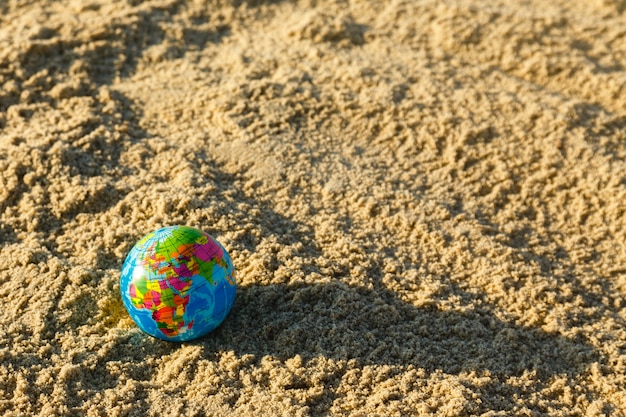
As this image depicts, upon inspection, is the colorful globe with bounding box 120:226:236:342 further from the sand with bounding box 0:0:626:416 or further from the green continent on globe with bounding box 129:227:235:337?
the sand with bounding box 0:0:626:416

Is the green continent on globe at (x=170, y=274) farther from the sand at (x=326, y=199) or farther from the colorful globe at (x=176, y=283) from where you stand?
the sand at (x=326, y=199)

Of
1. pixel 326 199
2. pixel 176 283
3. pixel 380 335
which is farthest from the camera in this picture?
pixel 326 199

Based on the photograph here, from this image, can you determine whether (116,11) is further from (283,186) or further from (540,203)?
(540,203)

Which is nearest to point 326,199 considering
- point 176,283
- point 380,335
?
point 380,335

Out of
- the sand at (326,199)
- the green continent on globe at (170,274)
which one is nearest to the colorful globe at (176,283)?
the green continent on globe at (170,274)

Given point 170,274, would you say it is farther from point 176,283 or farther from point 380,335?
point 380,335
